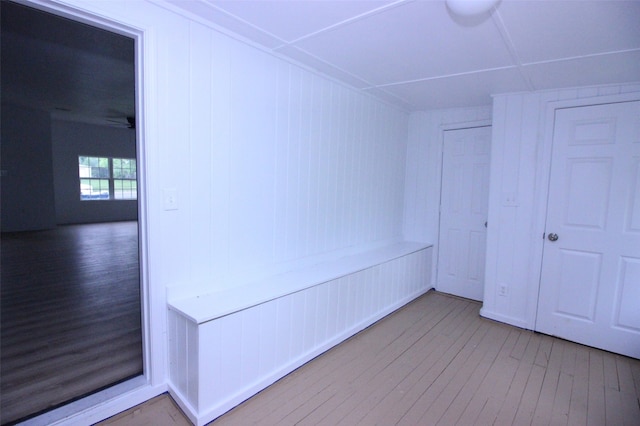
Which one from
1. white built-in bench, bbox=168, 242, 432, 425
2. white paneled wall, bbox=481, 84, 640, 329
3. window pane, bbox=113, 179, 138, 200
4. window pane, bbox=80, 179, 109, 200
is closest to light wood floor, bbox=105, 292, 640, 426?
white built-in bench, bbox=168, 242, 432, 425

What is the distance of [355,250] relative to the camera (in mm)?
3518

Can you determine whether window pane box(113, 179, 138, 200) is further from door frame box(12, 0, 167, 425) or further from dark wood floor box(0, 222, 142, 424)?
door frame box(12, 0, 167, 425)

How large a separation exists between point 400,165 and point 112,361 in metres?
3.70

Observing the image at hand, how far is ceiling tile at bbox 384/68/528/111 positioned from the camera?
108 inches

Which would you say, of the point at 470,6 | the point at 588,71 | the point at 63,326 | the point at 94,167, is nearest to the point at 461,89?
the point at 588,71

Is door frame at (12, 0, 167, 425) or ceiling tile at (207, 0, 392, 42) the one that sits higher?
ceiling tile at (207, 0, 392, 42)

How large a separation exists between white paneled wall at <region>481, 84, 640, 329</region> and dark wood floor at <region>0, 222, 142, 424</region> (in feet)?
11.2

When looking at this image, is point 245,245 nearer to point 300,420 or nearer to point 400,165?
point 300,420

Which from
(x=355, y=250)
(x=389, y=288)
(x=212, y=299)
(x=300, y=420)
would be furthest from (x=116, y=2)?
(x=389, y=288)

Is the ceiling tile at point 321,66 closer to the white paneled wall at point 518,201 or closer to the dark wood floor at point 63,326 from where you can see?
the white paneled wall at point 518,201

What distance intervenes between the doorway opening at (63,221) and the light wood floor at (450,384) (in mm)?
679

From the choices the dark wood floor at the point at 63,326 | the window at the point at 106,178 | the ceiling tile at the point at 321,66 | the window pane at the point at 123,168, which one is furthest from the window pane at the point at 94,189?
the ceiling tile at the point at 321,66

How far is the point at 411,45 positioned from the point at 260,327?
86.1 inches

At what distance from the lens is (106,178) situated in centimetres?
884
